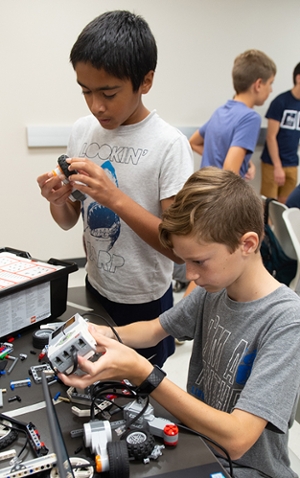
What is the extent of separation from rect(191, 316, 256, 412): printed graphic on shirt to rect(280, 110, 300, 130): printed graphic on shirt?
3.18 m

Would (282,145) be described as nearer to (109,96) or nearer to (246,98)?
(246,98)

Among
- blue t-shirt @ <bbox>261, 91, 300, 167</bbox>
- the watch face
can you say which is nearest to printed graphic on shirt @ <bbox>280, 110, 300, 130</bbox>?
blue t-shirt @ <bbox>261, 91, 300, 167</bbox>

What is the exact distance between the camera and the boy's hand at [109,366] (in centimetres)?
77

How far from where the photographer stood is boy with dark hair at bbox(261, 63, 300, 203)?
12.2 feet

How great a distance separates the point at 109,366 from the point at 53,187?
2.02 ft

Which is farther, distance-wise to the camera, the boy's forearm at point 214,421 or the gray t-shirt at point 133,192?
the gray t-shirt at point 133,192

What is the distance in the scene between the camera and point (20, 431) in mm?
792

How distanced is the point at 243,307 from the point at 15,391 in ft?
1.77

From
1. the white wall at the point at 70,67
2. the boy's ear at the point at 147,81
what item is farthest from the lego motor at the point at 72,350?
the white wall at the point at 70,67

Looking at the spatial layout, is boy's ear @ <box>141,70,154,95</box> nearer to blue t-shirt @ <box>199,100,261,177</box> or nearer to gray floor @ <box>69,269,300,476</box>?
blue t-shirt @ <box>199,100,261,177</box>

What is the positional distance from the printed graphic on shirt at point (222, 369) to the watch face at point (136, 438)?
28cm

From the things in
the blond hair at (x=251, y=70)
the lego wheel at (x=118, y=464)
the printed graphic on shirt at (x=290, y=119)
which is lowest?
the lego wheel at (x=118, y=464)

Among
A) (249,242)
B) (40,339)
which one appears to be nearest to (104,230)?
(40,339)

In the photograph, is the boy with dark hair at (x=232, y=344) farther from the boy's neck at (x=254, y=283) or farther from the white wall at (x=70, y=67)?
the white wall at (x=70, y=67)
